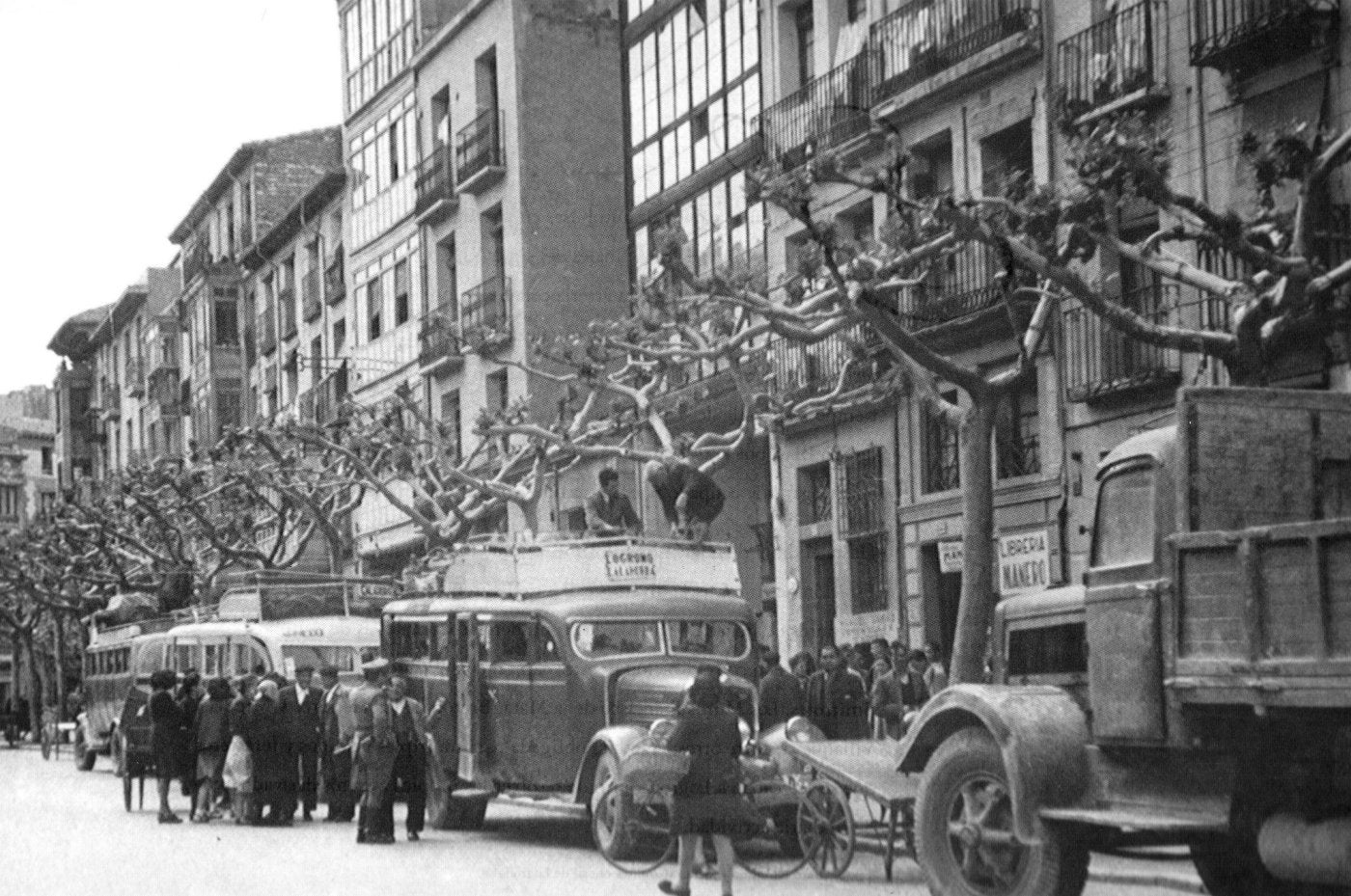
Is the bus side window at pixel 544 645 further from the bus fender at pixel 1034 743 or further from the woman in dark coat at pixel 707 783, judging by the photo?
the bus fender at pixel 1034 743

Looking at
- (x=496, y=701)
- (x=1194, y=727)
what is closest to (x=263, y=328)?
(x=496, y=701)

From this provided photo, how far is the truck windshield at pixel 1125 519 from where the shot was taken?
11.7 meters

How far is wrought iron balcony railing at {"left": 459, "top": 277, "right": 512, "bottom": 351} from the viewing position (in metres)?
44.6

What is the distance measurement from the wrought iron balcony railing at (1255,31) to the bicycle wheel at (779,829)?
11329 mm

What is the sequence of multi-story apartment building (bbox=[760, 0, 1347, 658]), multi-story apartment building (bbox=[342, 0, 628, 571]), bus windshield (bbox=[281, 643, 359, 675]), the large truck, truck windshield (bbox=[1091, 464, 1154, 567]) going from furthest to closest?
1. multi-story apartment building (bbox=[342, 0, 628, 571])
2. bus windshield (bbox=[281, 643, 359, 675])
3. multi-story apartment building (bbox=[760, 0, 1347, 658])
4. truck windshield (bbox=[1091, 464, 1154, 567])
5. the large truck

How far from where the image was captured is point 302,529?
51.4 m

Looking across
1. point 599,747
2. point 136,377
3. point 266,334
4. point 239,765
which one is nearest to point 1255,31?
point 599,747

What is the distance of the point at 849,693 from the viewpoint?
2431 centimetres

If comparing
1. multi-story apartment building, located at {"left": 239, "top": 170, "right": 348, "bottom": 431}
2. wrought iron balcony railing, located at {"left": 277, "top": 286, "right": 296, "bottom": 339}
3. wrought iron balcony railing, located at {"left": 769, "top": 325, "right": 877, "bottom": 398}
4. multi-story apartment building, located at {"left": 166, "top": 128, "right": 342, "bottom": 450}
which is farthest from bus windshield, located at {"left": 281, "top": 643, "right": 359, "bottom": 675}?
multi-story apartment building, located at {"left": 166, "top": 128, "right": 342, "bottom": 450}

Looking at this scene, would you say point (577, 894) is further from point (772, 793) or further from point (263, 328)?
point (263, 328)

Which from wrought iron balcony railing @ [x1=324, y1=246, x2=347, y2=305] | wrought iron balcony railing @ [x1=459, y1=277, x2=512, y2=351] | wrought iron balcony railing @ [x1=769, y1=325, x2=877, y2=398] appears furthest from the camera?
wrought iron balcony railing @ [x1=324, y1=246, x2=347, y2=305]

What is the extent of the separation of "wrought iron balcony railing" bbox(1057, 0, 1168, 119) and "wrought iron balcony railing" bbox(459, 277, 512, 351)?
1850 cm

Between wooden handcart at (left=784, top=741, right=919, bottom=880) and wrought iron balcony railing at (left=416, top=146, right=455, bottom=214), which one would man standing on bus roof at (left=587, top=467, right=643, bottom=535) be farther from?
wrought iron balcony railing at (left=416, top=146, right=455, bottom=214)

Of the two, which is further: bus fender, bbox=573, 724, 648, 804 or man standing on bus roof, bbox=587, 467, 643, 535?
man standing on bus roof, bbox=587, 467, 643, 535
